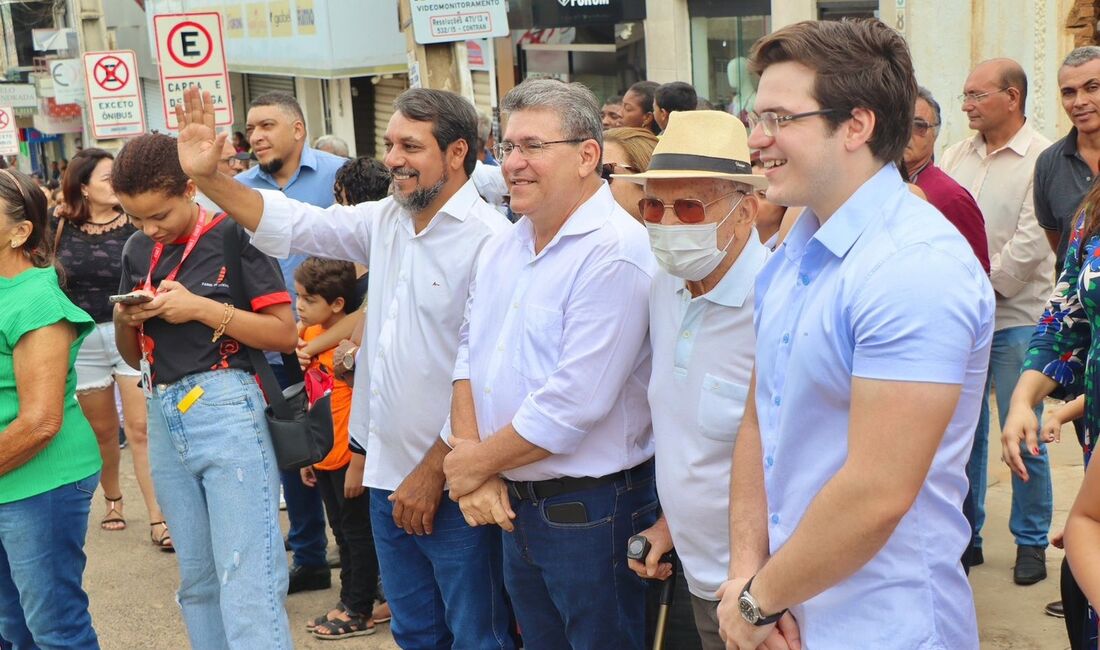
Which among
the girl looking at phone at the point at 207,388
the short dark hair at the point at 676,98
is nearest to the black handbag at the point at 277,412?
the girl looking at phone at the point at 207,388

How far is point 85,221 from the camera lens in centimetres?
733

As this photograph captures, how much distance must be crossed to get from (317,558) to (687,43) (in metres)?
Answer: 10.5

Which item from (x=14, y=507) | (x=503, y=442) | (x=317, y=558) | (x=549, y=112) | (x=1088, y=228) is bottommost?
(x=317, y=558)

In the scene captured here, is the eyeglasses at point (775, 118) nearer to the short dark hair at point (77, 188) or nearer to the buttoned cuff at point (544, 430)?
the buttoned cuff at point (544, 430)

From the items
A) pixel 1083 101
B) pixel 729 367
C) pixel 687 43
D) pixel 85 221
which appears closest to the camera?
pixel 729 367

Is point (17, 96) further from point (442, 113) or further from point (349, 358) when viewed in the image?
point (442, 113)

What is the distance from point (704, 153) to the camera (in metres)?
3.26

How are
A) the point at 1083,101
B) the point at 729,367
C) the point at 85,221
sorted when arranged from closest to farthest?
the point at 729,367, the point at 1083,101, the point at 85,221

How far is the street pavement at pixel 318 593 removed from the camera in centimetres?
529

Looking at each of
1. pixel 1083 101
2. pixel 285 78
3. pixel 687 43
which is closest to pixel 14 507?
pixel 1083 101

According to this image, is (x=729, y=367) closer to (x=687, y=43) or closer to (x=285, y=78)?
(x=687, y=43)

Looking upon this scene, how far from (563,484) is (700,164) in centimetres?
102

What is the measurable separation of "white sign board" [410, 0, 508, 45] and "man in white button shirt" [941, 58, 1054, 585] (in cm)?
410

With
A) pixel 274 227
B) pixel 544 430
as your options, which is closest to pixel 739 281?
pixel 544 430
